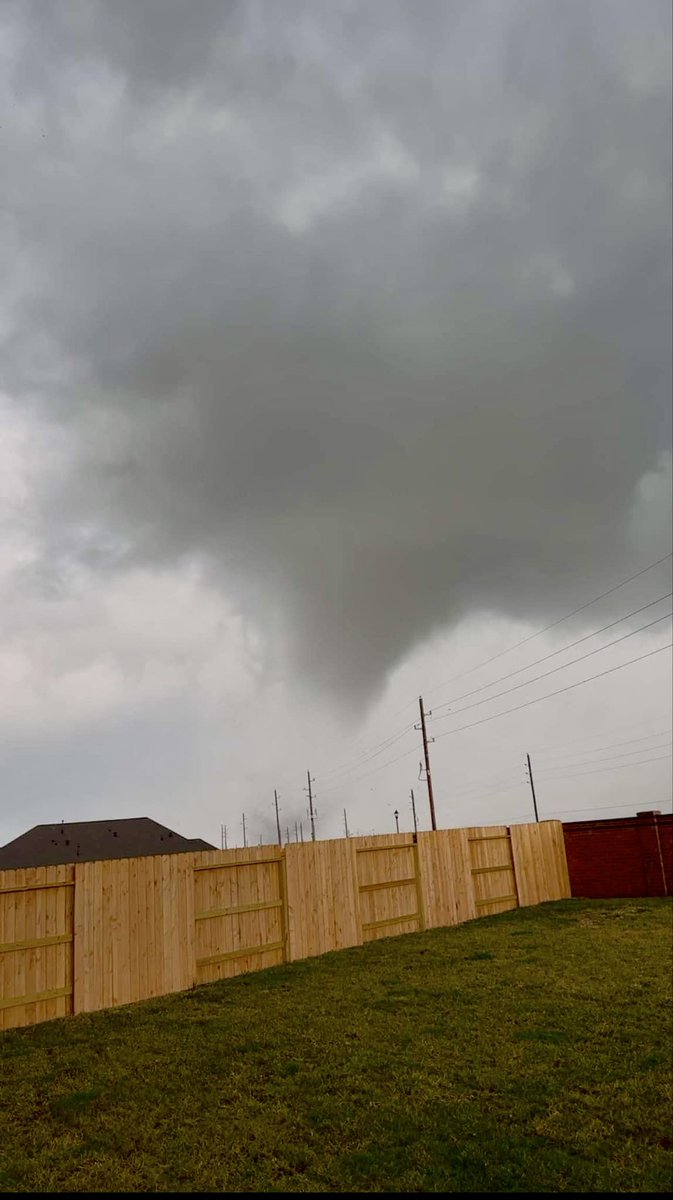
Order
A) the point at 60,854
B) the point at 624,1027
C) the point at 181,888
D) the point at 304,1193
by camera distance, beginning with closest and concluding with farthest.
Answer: the point at 304,1193
the point at 624,1027
the point at 181,888
the point at 60,854

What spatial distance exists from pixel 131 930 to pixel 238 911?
2075 mm

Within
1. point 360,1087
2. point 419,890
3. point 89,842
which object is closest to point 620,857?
point 419,890

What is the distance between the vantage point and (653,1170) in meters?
4.97

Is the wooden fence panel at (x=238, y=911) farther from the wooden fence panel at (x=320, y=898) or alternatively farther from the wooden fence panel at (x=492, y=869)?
the wooden fence panel at (x=492, y=869)

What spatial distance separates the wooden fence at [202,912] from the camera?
10.1m

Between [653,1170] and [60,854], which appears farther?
[60,854]

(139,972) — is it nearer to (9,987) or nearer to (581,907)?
(9,987)

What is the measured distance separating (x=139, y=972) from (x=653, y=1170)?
8023 millimetres

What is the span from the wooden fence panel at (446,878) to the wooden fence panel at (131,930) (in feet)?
22.2

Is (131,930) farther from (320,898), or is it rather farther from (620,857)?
(620,857)

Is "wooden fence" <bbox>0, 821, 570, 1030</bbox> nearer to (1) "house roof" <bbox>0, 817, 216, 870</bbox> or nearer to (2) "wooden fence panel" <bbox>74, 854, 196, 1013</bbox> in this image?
(2) "wooden fence panel" <bbox>74, 854, 196, 1013</bbox>

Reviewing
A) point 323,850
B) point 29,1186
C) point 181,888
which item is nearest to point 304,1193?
point 29,1186

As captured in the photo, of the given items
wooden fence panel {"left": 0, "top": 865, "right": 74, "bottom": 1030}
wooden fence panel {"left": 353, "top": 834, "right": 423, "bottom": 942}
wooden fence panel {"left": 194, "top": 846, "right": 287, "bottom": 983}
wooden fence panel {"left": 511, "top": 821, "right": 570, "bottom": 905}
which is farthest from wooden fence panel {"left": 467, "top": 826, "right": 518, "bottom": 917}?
Answer: wooden fence panel {"left": 0, "top": 865, "right": 74, "bottom": 1030}

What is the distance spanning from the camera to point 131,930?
11117 millimetres
